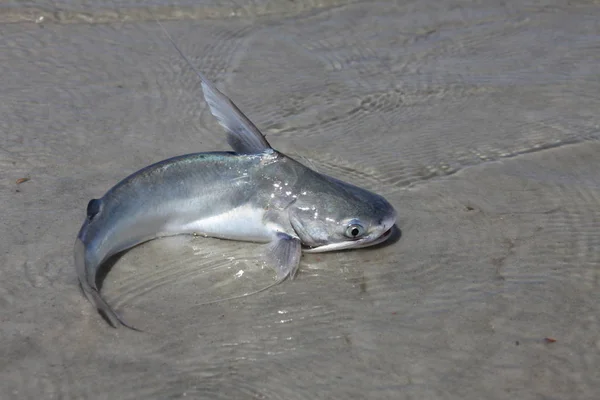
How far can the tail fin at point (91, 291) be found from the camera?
290cm

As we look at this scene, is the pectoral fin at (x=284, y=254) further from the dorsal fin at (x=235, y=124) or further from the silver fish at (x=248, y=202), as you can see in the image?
the dorsal fin at (x=235, y=124)

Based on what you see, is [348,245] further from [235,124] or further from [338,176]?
[338,176]

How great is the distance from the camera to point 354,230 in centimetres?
335

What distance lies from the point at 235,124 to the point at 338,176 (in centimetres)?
102

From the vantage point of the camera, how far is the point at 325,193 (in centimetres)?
340

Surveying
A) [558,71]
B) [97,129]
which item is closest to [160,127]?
[97,129]

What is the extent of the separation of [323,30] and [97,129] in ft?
8.27

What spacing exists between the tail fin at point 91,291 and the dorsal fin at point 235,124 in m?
0.83

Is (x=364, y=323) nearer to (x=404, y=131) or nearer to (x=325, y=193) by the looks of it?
(x=325, y=193)

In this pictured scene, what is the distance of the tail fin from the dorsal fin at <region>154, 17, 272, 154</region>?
83 cm

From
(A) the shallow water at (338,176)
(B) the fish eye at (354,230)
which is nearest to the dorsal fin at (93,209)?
(A) the shallow water at (338,176)

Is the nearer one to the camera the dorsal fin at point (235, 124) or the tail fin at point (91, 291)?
the tail fin at point (91, 291)

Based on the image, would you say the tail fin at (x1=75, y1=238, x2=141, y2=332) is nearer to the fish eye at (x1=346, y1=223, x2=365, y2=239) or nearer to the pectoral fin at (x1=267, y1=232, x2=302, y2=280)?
the pectoral fin at (x1=267, y1=232, x2=302, y2=280)

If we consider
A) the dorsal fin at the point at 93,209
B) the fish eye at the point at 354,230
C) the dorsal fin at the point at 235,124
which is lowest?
the fish eye at the point at 354,230
